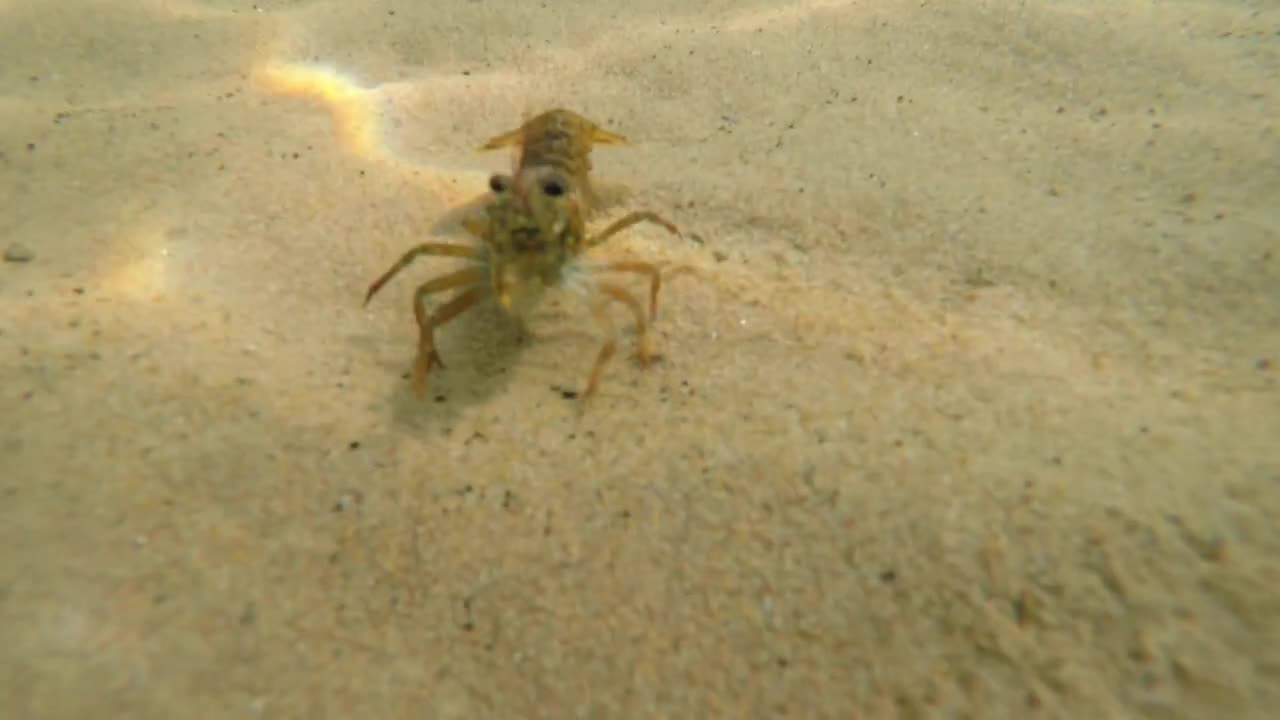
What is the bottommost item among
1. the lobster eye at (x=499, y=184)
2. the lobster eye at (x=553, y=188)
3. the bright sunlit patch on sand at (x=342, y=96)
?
the bright sunlit patch on sand at (x=342, y=96)

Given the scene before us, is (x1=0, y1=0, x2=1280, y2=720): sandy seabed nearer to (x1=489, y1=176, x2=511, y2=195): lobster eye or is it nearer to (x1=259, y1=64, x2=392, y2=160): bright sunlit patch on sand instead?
(x1=259, y1=64, x2=392, y2=160): bright sunlit patch on sand

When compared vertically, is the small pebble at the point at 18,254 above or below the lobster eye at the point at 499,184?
below

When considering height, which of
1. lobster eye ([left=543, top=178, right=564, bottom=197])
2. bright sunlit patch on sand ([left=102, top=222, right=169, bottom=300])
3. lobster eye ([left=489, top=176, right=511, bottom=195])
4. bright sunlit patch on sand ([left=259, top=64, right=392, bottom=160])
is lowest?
bright sunlit patch on sand ([left=102, top=222, right=169, bottom=300])

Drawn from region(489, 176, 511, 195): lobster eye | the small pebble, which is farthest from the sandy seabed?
region(489, 176, 511, 195): lobster eye

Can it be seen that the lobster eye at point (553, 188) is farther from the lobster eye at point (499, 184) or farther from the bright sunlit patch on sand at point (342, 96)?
the bright sunlit patch on sand at point (342, 96)

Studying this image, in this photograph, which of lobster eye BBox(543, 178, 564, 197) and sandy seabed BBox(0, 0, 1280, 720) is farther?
lobster eye BBox(543, 178, 564, 197)

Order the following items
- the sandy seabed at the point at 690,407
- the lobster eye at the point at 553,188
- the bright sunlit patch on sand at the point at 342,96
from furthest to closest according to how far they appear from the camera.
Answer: the bright sunlit patch on sand at the point at 342,96 → the lobster eye at the point at 553,188 → the sandy seabed at the point at 690,407

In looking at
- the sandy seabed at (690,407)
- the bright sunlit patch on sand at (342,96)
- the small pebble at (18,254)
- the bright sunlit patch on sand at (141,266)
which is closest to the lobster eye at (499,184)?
the sandy seabed at (690,407)

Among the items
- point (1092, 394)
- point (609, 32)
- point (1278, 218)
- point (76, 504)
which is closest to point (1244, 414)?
point (1092, 394)
